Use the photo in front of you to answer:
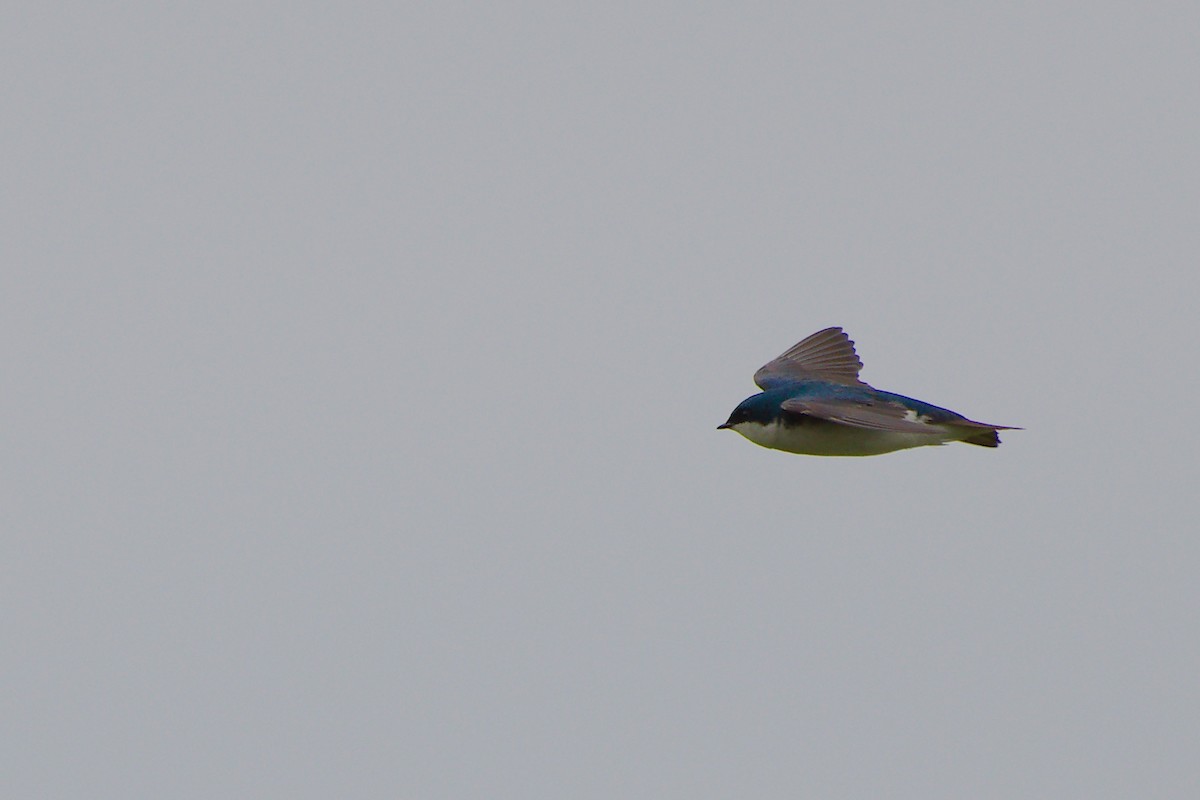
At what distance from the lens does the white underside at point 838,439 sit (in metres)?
12.4

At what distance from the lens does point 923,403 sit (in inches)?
505

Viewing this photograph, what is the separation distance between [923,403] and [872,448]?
635mm

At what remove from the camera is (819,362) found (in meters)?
15.3

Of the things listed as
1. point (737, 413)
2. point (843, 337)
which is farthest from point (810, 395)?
point (843, 337)

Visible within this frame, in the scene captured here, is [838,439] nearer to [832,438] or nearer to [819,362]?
[832,438]

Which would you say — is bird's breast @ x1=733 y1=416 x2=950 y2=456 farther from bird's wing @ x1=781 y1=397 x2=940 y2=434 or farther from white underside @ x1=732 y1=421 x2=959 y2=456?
bird's wing @ x1=781 y1=397 x2=940 y2=434

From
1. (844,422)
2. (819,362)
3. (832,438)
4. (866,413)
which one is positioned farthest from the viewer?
(819,362)

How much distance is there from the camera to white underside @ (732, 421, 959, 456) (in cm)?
1236

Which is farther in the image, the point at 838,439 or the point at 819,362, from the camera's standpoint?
the point at 819,362

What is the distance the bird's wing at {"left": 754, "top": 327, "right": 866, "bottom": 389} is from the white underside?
1904mm

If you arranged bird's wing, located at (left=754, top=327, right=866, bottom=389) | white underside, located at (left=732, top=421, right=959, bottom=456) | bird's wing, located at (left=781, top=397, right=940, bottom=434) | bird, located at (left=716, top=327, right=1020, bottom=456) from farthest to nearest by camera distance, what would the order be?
bird's wing, located at (left=754, top=327, right=866, bottom=389)
white underside, located at (left=732, top=421, right=959, bottom=456)
bird, located at (left=716, top=327, right=1020, bottom=456)
bird's wing, located at (left=781, top=397, right=940, bottom=434)

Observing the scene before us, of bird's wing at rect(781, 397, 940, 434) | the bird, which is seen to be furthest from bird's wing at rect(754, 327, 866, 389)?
bird's wing at rect(781, 397, 940, 434)

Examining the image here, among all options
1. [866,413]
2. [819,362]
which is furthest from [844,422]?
[819,362]

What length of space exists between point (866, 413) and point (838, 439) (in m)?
0.30
